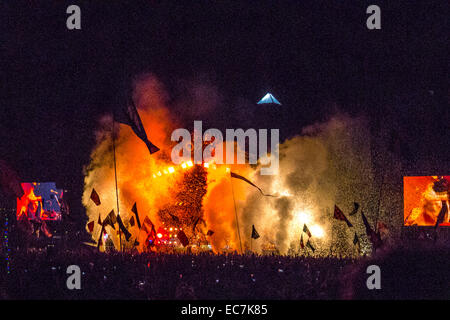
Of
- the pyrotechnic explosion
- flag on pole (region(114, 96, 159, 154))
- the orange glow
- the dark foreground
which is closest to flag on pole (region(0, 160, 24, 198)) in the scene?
the dark foreground

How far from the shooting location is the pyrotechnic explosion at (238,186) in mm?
18234

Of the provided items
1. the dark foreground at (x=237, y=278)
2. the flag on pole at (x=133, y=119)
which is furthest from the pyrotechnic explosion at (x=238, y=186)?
the dark foreground at (x=237, y=278)

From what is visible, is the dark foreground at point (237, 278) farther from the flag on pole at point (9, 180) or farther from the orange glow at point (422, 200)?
the orange glow at point (422, 200)

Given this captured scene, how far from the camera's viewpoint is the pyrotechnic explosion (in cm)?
1823

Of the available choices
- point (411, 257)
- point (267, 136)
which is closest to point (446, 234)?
point (267, 136)

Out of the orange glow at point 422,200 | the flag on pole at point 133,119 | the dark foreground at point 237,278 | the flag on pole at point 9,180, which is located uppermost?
the flag on pole at point 133,119

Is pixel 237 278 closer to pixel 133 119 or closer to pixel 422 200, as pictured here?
pixel 133 119

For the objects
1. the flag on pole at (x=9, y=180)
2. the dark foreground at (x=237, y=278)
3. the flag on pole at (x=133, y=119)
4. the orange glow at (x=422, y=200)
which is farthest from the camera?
the orange glow at (x=422, y=200)

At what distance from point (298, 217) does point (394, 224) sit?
3.57 m

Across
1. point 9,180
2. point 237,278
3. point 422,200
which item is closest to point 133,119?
point 9,180

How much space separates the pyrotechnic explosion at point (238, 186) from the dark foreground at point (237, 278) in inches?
A: 243

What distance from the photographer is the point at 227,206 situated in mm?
21125

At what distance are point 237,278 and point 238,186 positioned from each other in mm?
11043

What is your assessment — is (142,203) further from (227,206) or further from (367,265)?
(367,265)
